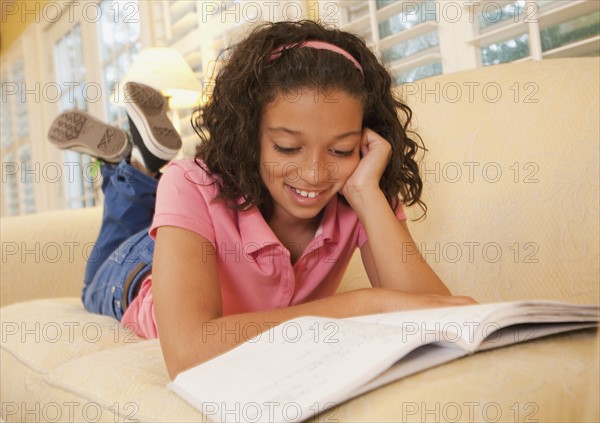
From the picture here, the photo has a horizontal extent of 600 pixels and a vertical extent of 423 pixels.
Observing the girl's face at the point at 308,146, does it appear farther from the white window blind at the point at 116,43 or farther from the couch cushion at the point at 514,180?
the white window blind at the point at 116,43

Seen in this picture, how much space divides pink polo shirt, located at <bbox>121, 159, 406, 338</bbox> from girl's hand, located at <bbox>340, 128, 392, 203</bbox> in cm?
10

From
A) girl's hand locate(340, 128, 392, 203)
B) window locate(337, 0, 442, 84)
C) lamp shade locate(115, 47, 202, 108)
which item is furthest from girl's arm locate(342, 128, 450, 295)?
lamp shade locate(115, 47, 202, 108)

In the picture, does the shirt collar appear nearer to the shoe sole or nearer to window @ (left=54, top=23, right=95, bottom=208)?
the shoe sole

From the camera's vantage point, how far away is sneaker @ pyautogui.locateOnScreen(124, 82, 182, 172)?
1.50 metres

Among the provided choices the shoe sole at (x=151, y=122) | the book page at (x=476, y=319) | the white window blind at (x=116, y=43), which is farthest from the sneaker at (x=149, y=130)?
the white window blind at (x=116, y=43)

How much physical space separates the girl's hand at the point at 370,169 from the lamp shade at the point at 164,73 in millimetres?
1691

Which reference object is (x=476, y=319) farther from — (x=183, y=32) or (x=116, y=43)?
(x=116, y=43)

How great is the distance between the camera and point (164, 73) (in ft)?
8.76

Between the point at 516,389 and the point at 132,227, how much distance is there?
118 cm

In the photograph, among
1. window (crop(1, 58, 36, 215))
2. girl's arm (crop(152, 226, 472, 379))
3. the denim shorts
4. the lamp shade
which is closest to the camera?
girl's arm (crop(152, 226, 472, 379))

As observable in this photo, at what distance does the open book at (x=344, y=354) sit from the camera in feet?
1.75

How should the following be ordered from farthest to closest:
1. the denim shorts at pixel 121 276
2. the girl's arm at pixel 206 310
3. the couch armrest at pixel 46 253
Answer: the couch armrest at pixel 46 253 < the denim shorts at pixel 121 276 < the girl's arm at pixel 206 310

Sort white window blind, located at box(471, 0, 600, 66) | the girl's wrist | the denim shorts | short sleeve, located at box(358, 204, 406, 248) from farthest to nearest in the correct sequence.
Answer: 1. white window blind, located at box(471, 0, 600, 66)
2. the denim shorts
3. short sleeve, located at box(358, 204, 406, 248)
4. the girl's wrist

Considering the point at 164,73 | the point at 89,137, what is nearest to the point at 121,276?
the point at 89,137
